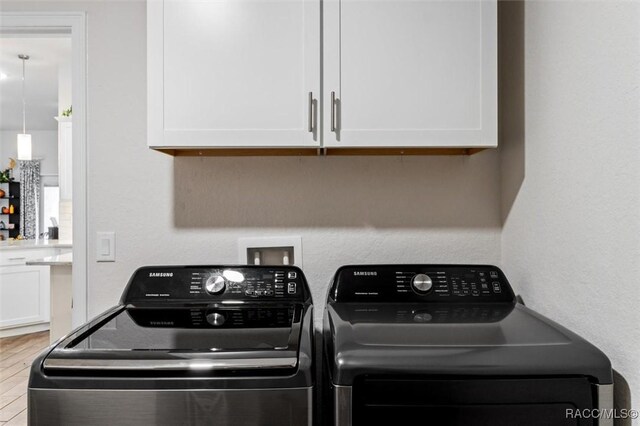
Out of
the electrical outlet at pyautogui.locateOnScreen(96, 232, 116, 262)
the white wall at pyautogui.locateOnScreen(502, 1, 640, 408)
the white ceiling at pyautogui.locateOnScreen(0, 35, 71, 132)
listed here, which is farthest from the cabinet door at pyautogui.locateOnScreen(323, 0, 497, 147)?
the white ceiling at pyautogui.locateOnScreen(0, 35, 71, 132)

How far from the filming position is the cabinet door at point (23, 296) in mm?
4672

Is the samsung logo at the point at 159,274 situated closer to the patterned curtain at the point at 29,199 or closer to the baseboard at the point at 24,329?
the baseboard at the point at 24,329

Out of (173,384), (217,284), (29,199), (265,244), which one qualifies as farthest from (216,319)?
(29,199)

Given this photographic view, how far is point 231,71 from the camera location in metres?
1.45

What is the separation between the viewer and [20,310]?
4.75 m

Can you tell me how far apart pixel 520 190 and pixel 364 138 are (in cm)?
57

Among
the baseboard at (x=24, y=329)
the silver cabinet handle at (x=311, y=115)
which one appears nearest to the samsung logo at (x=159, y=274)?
the silver cabinet handle at (x=311, y=115)

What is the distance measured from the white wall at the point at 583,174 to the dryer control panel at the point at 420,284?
0.13 metres

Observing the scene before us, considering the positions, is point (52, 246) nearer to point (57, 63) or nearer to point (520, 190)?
point (57, 63)

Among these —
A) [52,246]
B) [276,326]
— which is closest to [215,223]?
[276,326]

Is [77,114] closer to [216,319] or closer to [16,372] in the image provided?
[216,319]

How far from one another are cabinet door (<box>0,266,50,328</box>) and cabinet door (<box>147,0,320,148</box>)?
166 inches

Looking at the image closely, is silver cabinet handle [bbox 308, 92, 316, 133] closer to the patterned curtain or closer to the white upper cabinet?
the white upper cabinet

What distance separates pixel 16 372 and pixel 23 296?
1429mm
